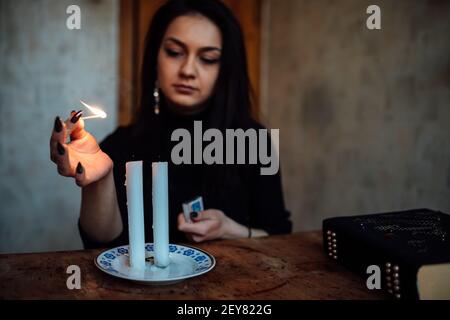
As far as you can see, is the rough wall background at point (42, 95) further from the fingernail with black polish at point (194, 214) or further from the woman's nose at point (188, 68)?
the fingernail with black polish at point (194, 214)

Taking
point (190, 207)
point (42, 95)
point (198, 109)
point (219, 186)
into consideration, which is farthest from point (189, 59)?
point (42, 95)

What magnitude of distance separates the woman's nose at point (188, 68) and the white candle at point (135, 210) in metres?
0.67

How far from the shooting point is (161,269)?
69 centimetres

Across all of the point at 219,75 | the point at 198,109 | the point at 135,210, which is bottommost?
the point at 135,210

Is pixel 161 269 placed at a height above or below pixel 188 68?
below

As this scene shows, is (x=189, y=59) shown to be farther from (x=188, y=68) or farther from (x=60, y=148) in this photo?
(x=60, y=148)

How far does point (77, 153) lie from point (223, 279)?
0.97ft

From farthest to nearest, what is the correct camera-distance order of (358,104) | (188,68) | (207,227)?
1. (358,104)
2. (188,68)
3. (207,227)

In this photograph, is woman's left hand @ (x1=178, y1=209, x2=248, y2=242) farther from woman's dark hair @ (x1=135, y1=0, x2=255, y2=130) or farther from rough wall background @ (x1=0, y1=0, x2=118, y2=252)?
rough wall background @ (x1=0, y1=0, x2=118, y2=252)

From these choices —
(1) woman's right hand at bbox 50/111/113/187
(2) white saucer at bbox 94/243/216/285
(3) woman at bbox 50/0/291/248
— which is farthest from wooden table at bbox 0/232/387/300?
(3) woman at bbox 50/0/291/248

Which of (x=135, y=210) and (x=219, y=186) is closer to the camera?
(x=135, y=210)

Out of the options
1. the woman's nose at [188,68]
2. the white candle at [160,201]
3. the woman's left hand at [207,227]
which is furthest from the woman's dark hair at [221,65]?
the white candle at [160,201]

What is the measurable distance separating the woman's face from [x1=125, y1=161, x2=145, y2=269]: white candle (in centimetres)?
68
